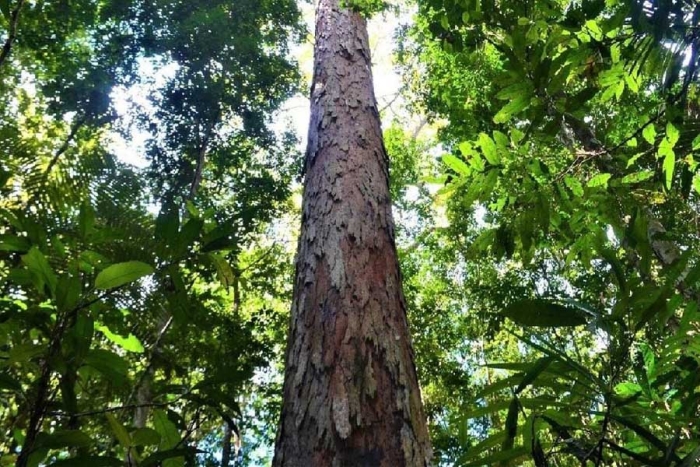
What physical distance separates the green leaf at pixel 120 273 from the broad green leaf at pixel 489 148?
122cm

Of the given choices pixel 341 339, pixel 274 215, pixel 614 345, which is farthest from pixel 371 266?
pixel 274 215

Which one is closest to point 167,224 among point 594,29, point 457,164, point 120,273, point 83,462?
point 120,273

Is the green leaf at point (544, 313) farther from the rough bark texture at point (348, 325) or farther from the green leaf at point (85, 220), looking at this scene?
the green leaf at point (85, 220)

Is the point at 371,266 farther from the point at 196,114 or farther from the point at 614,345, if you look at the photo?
the point at 196,114

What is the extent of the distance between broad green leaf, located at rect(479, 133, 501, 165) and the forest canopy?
11 mm

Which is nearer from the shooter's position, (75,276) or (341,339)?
(75,276)

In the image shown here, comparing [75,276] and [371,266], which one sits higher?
[371,266]

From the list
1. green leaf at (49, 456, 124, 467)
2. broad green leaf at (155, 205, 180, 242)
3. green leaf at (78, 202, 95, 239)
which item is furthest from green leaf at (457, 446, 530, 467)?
green leaf at (78, 202, 95, 239)

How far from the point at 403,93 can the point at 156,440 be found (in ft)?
28.2

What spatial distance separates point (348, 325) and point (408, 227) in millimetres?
7967

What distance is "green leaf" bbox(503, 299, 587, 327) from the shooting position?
3.24ft

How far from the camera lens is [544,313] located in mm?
997

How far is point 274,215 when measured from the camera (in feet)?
22.6

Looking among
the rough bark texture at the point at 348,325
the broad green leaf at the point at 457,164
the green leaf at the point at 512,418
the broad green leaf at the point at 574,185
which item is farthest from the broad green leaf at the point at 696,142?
the green leaf at the point at 512,418
